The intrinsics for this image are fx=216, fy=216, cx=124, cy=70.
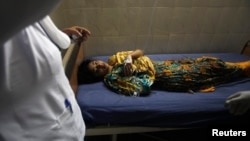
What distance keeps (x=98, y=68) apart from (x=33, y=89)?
1.36 m

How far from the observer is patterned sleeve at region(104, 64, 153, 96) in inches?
67.2

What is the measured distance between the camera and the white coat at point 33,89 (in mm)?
531

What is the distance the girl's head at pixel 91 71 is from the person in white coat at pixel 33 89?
3.80 feet

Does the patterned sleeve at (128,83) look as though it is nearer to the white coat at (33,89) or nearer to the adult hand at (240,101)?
the adult hand at (240,101)

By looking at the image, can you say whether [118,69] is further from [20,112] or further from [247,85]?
[20,112]

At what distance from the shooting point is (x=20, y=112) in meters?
0.57

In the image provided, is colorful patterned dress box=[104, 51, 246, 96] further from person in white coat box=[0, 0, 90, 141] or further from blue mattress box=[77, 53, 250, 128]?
person in white coat box=[0, 0, 90, 141]

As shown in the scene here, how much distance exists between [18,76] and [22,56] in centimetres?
5

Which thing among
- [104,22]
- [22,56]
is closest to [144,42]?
[104,22]

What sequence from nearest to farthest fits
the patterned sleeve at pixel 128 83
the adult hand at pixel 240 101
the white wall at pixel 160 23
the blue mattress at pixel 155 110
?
the adult hand at pixel 240 101, the blue mattress at pixel 155 110, the patterned sleeve at pixel 128 83, the white wall at pixel 160 23

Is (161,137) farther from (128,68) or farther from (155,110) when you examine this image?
(128,68)

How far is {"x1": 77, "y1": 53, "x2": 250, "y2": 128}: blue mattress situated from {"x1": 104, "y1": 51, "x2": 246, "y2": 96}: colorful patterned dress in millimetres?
108

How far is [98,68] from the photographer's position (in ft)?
6.37

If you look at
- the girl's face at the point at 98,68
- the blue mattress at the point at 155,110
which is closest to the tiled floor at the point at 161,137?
the blue mattress at the point at 155,110
